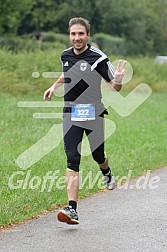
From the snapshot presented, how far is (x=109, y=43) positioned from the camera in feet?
201

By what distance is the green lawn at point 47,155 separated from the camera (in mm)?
8586

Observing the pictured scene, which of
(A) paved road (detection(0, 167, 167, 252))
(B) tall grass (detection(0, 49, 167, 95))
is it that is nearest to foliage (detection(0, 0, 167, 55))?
(B) tall grass (detection(0, 49, 167, 95))

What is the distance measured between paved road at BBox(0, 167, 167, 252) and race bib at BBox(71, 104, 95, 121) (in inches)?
45.1

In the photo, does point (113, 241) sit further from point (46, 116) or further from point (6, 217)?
point (46, 116)

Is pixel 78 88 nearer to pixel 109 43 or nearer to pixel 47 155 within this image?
pixel 47 155

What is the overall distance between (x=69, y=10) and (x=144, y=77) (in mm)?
28180

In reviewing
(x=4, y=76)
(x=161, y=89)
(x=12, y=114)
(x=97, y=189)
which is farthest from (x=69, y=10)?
(x=97, y=189)

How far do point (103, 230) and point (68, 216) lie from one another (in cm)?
40

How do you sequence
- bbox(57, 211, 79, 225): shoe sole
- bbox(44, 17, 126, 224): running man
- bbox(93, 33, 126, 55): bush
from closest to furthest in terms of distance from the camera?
1. bbox(57, 211, 79, 225): shoe sole
2. bbox(44, 17, 126, 224): running man
3. bbox(93, 33, 126, 55): bush

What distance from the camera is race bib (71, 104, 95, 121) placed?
25.0 feet

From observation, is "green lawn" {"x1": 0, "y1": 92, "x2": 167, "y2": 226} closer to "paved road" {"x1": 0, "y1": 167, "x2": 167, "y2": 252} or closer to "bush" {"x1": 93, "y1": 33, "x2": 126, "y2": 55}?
"paved road" {"x1": 0, "y1": 167, "x2": 167, "y2": 252}

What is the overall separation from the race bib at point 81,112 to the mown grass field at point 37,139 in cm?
128

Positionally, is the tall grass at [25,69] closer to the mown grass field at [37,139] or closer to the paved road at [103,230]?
the mown grass field at [37,139]

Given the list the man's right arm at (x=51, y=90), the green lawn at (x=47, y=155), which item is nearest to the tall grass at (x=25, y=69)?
the green lawn at (x=47, y=155)
